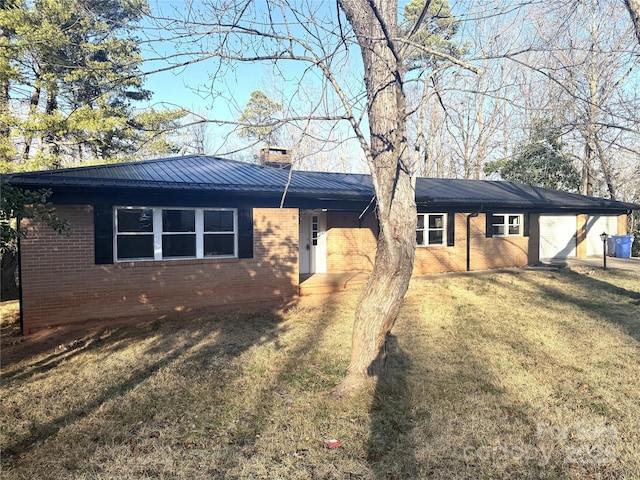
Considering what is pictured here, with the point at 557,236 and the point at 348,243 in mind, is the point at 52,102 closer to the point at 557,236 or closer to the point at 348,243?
the point at 348,243

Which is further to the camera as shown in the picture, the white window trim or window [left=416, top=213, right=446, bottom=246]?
the white window trim

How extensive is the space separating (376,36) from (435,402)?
410 cm

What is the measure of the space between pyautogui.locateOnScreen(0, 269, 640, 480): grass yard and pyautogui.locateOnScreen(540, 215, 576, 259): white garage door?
35.7 ft

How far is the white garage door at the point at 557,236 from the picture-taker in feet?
59.4

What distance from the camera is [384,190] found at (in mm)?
A: 4461

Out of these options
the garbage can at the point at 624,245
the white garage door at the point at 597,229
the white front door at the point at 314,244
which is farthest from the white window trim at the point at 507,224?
the white front door at the point at 314,244

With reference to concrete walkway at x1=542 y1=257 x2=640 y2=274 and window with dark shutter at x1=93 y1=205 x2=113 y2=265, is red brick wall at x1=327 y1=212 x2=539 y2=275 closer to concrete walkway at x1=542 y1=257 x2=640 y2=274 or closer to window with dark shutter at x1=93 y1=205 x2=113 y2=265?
concrete walkway at x1=542 y1=257 x2=640 y2=274

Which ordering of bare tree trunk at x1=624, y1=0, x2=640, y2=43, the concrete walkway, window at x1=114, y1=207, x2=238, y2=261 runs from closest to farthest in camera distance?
bare tree trunk at x1=624, y1=0, x2=640, y2=43 → window at x1=114, y1=207, x2=238, y2=261 → the concrete walkway

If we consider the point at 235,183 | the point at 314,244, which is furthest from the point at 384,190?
the point at 314,244

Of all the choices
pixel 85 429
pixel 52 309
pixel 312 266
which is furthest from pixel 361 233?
pixel 85 429

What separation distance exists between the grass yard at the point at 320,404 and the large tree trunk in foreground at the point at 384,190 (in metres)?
0.58

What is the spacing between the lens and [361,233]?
13570 mm

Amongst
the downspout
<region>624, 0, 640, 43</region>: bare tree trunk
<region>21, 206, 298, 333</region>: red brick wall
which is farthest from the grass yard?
the downspout

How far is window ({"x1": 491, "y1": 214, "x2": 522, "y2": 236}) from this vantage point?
15.6 meters
